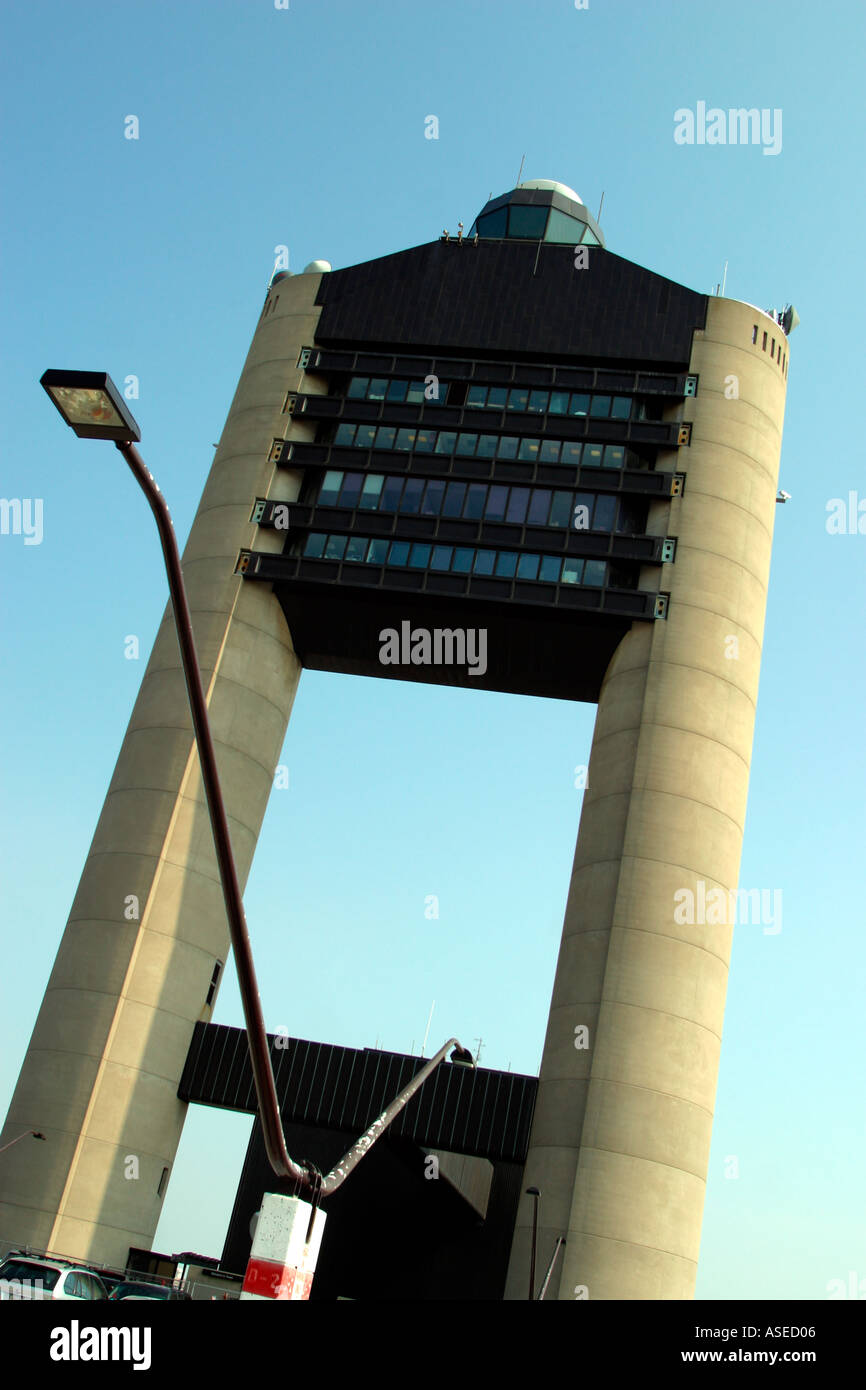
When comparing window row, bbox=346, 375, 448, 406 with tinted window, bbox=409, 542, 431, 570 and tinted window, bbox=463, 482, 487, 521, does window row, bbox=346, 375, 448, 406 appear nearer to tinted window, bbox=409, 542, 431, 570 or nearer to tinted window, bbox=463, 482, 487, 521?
tinted window, bbox=463, 482, 487, 521

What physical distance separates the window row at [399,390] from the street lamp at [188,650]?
4488 cm

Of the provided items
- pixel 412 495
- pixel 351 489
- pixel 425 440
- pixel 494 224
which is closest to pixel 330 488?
pixel 351 489

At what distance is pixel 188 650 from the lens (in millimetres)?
8578

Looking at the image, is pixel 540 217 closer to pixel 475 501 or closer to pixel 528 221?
pixel 528 221

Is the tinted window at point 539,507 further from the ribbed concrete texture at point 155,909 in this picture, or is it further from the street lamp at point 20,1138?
the street lamp at point 20,1138

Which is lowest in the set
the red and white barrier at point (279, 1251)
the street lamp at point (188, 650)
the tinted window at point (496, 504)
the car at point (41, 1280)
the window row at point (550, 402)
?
the car at point (41, 1280)

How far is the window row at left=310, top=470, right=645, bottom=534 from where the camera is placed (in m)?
49.4

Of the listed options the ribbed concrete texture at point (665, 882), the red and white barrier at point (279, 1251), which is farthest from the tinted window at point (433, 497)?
the red and white barrier at point (279, 1251)

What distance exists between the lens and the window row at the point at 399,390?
173ft

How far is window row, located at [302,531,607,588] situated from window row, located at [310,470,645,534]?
1472 millimetres

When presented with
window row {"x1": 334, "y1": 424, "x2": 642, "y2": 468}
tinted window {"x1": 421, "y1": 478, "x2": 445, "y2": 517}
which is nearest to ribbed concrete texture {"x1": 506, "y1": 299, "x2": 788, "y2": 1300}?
window row {"x1": 334, "y1": 424, "x2": 642, "y2": 468}

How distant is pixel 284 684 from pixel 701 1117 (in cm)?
2367

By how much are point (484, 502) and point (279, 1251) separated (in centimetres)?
4126
